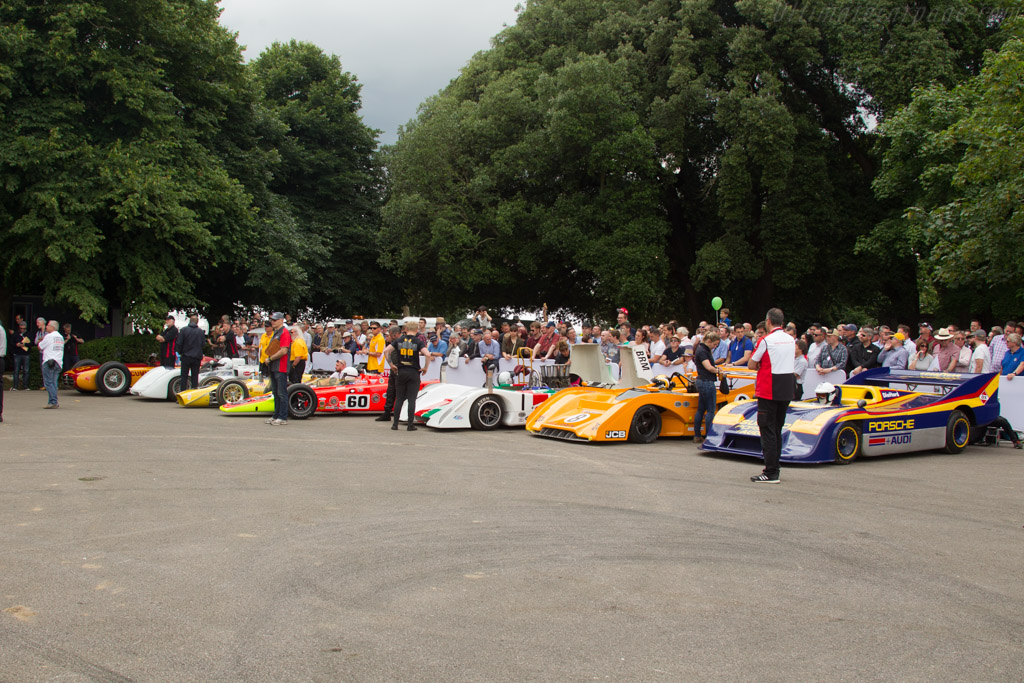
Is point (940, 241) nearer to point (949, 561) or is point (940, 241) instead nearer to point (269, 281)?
point (949, 561)

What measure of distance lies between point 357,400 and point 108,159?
11.1 metres

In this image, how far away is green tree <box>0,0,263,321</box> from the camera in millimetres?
21047

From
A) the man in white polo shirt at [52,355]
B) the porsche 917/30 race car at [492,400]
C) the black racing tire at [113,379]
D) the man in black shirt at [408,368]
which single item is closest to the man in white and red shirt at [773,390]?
the porsche 917/30 race car at [492,400]

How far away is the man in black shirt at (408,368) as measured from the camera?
13.0 metres

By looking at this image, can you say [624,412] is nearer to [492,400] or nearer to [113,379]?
[492,400]

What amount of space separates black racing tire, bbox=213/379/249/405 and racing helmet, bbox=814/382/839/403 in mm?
10512

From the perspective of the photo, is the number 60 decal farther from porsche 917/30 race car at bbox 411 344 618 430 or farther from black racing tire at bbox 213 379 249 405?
black racing tire at bbox 213 379 249 405

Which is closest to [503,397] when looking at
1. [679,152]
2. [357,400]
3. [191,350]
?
[357,400]

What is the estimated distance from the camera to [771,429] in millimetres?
9031

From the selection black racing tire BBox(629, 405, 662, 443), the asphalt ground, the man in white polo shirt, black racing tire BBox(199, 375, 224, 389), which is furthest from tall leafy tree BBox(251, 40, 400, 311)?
the asphalt ground

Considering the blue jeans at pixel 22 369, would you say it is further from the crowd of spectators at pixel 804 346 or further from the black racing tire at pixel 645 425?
the black racing tire at pixel 645 425

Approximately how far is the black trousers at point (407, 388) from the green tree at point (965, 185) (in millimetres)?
12975

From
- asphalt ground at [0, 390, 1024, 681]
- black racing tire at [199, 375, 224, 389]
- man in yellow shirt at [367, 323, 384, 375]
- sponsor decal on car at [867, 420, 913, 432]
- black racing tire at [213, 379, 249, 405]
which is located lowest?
asphalt ground at [0, 390, 1024, 681]

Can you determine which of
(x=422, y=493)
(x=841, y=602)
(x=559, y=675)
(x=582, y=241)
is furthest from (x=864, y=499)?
(x=582, y=241)
